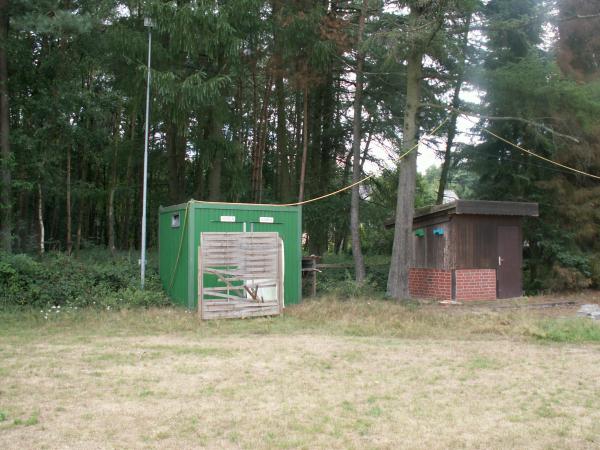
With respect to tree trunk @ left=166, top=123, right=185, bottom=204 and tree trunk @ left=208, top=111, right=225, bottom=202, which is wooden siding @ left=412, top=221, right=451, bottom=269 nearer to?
tree trunk @ left=208, top=111, right=225, bottom=202

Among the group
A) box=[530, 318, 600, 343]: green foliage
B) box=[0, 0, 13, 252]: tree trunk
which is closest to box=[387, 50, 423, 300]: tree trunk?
box=[530, 318, 600, 343]: green foliage

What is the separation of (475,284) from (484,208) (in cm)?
211

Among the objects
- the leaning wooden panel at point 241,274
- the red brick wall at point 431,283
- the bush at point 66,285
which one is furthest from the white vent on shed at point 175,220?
the red brick wall at point 431,283

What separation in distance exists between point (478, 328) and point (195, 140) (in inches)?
407

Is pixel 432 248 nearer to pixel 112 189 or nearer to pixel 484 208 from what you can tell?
pixel 484 208

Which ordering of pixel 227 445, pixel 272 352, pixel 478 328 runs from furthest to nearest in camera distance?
1. pixel 478 328
2. pixel 272 352
3. pixel 227 445

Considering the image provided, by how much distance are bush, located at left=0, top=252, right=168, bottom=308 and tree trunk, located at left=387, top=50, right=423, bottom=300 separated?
6.04m

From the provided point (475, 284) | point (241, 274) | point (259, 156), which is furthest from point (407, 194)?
point (259, 156)

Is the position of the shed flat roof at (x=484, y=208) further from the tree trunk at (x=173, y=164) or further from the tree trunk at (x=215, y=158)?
the tree trunk at (x=173, y=164)

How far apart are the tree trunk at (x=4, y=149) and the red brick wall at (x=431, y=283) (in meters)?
10.6

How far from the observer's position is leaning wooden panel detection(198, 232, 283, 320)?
1177 cm

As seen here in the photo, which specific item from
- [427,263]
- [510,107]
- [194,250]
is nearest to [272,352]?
[194,250]

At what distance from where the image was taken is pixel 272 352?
8422 millimetres

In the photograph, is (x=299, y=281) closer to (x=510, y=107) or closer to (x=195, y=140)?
(x=195, y=140)
